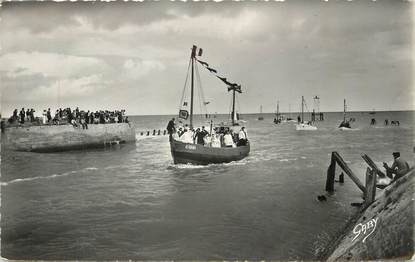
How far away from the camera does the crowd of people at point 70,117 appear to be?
24.2m

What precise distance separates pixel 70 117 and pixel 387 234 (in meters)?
25.4

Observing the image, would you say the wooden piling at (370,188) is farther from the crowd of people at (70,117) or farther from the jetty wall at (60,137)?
the jetty wall at (60,137)

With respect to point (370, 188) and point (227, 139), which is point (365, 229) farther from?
point (227, 139)

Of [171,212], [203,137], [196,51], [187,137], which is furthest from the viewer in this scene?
[203,137]

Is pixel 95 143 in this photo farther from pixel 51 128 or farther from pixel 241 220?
pixel 241 220

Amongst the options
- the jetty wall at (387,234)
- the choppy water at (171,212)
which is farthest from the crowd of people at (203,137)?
the jetty wall at (387,234)

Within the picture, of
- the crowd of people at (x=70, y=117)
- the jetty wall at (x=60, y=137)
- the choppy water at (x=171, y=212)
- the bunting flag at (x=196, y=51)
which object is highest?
the bunting flag at (x=196, y=51)

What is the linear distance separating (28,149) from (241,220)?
64.9 feet

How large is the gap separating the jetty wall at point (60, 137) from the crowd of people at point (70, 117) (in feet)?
1.23

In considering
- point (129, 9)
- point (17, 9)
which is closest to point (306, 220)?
point (129, 9)

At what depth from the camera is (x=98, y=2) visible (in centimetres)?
1041

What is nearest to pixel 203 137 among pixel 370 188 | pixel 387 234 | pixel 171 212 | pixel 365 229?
pixel 171 212

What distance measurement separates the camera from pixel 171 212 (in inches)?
467

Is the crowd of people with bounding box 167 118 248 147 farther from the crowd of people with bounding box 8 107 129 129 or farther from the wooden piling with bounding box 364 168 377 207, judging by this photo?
the wooden piling with bounding box 364 168 377 207
